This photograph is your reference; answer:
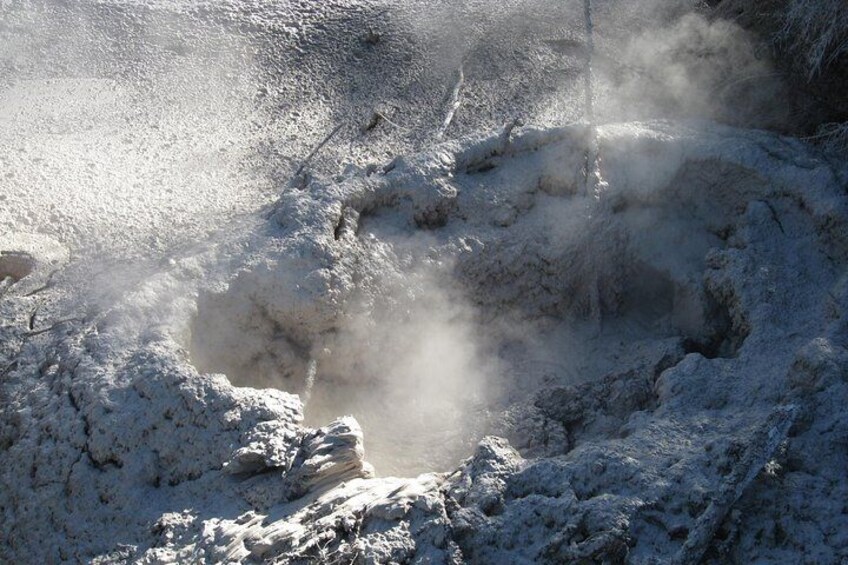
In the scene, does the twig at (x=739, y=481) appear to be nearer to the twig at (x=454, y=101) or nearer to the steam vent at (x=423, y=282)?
the steam vent at (x=423, y=282)

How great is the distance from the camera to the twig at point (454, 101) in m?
4.62

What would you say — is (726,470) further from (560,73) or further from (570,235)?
(560,73)

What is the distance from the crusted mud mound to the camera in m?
2.79

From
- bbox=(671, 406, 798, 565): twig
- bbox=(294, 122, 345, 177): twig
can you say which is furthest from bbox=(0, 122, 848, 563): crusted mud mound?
bbox=(294, 122, 345, 177): twig

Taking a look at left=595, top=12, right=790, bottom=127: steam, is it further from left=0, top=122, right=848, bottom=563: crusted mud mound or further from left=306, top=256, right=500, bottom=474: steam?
left=306, top=256, right=500, bottom=474: steam

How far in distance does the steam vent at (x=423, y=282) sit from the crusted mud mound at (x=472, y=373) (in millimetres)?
11

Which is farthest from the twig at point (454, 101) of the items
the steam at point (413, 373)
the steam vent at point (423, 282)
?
the steam at point (413, 373)

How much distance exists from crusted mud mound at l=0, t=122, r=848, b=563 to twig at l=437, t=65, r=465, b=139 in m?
0.54

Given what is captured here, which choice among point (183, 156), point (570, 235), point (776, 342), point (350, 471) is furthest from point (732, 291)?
point (183, 156)

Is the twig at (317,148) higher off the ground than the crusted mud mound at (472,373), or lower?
Result: higher

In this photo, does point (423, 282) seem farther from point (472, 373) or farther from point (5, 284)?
point (5, 284)

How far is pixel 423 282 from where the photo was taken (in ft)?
12.6

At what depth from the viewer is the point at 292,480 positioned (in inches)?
116

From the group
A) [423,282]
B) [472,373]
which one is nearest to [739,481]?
[472,373]
